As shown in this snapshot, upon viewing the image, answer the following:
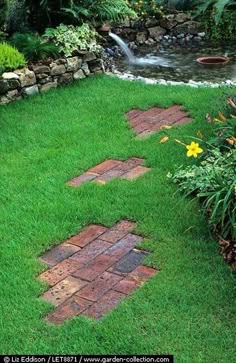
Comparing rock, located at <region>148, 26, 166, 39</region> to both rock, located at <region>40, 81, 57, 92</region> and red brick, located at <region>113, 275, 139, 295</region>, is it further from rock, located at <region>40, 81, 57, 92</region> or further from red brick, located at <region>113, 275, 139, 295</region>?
red brick, located at <region>113, 275, 139, 295</region>

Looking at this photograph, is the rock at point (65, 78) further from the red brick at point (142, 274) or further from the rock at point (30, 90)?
the red brick at point (142, 274)

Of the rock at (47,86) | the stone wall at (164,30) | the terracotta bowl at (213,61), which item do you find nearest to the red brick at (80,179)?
the rock at (47,86)

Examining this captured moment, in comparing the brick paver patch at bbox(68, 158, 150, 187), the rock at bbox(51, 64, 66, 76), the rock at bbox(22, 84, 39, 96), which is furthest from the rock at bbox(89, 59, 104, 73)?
the brick paver patch at bbox(68, 158, 150, 187)

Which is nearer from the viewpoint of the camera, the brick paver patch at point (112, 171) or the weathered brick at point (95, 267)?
the weathered brick at point (95, 267)

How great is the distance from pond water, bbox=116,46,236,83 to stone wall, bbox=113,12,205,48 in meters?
0.27

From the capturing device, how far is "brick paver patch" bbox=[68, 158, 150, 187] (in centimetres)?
403

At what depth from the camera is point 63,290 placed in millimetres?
2861

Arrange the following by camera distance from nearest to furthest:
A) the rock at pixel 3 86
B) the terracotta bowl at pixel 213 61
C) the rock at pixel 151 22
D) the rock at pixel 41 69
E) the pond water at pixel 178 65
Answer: the rock at pixel 3 86 → the rock at pixel 41 69 → the pond water at pixel 178 65 → the terracotta bowl at pixel 213 61 → the rock at pixel 151 22

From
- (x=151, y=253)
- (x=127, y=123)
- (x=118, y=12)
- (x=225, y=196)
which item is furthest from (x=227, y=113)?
(x=118, y=12)

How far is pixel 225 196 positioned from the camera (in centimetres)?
314

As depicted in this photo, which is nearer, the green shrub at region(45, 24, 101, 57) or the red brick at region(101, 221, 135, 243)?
the red brick at region(101, 221, 135, 243)

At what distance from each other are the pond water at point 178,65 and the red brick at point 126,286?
4.23 metres

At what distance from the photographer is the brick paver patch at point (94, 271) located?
2744 mm

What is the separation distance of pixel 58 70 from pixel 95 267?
356cm
